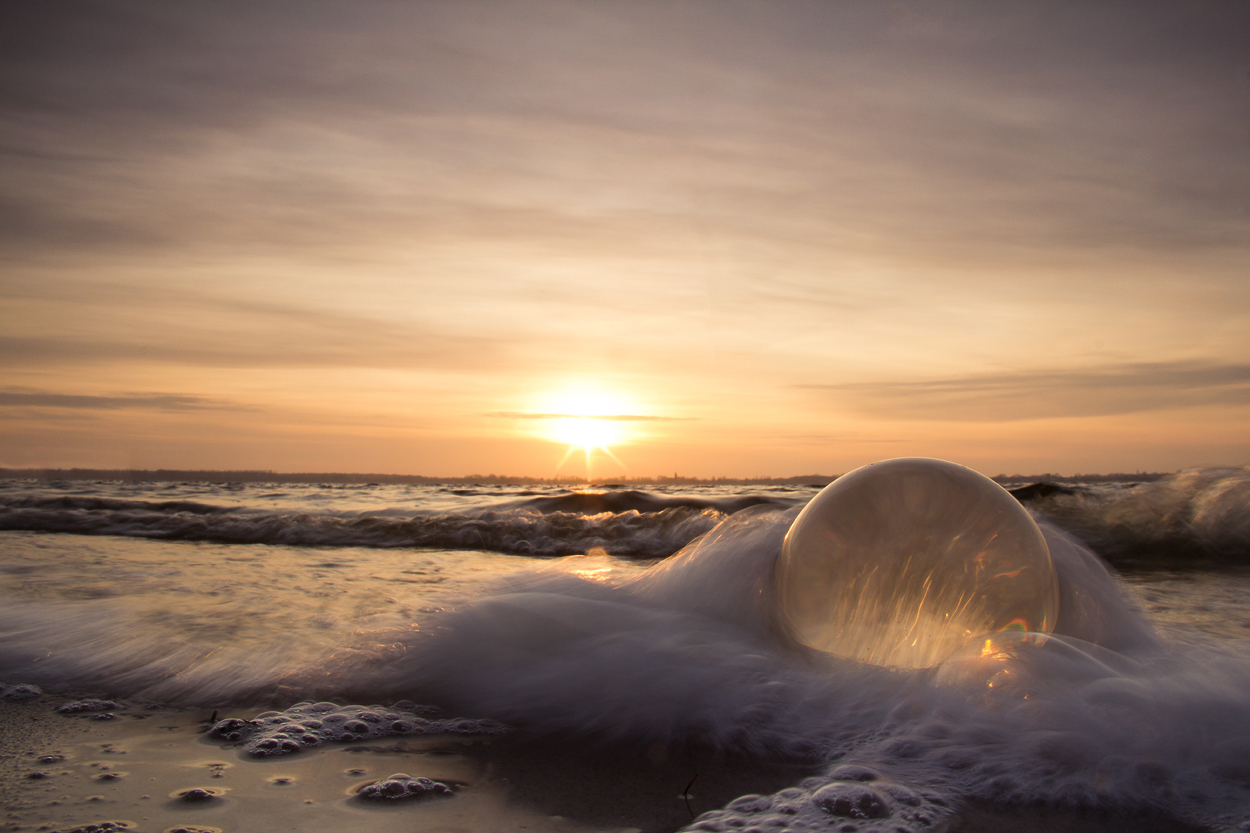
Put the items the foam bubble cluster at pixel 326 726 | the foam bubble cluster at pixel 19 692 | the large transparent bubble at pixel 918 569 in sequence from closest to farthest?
the foam bubble cluster at pixel 326 726, the large transparent bubble at pixel 918 569, the foam bubble cluster at pixel 19 692

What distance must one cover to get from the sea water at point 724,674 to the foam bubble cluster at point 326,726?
12mm

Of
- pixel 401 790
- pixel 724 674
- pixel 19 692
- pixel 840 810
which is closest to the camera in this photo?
pixel 840 810

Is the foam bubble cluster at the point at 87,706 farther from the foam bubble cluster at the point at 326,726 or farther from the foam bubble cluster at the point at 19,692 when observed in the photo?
the foam bubble cluster at the point at 326,726

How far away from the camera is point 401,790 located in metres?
1.75

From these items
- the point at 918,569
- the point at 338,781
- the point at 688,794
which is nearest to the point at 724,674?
the point at 688,794

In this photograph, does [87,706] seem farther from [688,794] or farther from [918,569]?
[918,569]

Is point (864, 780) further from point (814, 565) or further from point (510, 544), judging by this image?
point (510, 544)

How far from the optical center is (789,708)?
7.07 feet

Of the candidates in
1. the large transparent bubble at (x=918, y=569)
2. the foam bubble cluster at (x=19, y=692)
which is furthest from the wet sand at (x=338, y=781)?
the large transparent bubble at (x=918, y=569)

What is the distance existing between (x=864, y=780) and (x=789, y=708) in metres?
0.42

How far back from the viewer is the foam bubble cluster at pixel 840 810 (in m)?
1.56

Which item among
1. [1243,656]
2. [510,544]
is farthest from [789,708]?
[510,544]

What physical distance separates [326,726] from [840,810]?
1.51 meters

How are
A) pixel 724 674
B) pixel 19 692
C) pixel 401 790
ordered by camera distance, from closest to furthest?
pixel 401 790, pixel 724 674, pixel 19 692
